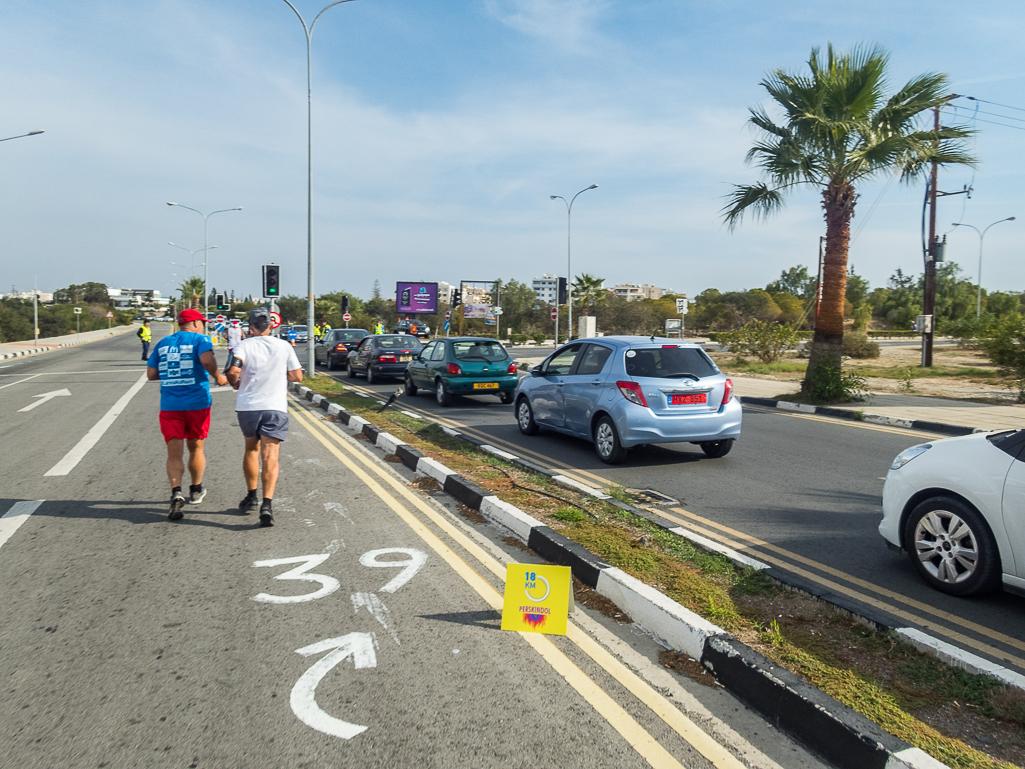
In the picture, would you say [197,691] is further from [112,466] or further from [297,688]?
[112,466]

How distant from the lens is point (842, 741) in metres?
2.84

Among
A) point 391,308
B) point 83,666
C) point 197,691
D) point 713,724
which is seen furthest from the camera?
point 391,308

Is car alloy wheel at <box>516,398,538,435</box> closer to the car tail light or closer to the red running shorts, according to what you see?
the car tail light

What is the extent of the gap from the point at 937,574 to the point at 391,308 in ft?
368

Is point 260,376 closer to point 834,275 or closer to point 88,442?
point 88,442

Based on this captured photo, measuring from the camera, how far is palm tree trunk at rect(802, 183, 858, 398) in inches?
601

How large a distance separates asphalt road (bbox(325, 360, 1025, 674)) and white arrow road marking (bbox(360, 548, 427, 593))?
2334 mm

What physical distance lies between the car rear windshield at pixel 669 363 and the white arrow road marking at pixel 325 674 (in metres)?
5.63

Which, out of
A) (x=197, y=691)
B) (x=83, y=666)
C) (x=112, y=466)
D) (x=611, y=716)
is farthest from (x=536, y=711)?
(x=112, y=466)

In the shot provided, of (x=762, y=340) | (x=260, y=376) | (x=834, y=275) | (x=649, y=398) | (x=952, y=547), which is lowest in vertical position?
(x=952, y=547)

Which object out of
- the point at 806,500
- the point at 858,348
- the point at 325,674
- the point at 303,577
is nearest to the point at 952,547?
the point at 806,500

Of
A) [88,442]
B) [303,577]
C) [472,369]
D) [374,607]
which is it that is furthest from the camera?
[472,369]

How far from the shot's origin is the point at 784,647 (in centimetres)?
359

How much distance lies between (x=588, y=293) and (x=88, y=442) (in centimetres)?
6419
